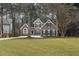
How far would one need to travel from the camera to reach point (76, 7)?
306 inches

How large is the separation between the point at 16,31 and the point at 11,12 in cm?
44

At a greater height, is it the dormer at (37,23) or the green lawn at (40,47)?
the dormer at (37,23)

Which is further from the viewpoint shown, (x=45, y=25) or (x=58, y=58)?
(x=45, y=25)

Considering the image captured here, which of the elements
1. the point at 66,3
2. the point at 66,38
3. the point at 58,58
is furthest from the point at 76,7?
the point at 58,58

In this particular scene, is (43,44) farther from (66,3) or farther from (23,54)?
(66,3)

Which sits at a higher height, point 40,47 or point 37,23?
point 37,23

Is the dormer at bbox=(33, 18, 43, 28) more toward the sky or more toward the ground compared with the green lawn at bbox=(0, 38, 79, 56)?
more toward the sky

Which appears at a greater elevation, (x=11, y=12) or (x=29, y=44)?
(x=11, y=12)

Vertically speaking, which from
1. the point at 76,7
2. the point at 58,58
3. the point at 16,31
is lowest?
the point at 58,58

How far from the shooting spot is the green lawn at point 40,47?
761 cm

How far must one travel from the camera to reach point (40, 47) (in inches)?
306

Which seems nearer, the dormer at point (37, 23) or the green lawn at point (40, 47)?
the green lawn at point (40, 47)

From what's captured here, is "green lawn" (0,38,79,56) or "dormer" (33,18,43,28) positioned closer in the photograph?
"green lawn" (0,38,79,56)

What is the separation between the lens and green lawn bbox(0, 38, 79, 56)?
7.61 m
